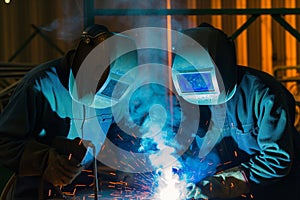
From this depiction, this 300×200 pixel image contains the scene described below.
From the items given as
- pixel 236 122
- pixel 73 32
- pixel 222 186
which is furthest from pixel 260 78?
pixel 73 32

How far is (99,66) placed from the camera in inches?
72.8

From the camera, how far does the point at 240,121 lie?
7.02 ft

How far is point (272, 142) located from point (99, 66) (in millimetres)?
645

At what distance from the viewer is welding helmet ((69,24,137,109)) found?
1.85 meters

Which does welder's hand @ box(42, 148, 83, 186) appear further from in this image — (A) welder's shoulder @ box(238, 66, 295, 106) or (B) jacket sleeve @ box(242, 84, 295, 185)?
(A) welder's shoulder @ box(238, 66, 295, 106)

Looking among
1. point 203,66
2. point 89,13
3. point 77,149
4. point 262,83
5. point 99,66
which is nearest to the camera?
point 77,149

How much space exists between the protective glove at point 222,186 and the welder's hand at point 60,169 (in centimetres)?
38

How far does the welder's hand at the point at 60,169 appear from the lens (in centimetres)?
179

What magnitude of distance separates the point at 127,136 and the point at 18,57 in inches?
147

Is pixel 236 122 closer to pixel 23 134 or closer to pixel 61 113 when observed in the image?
pixel 61 113

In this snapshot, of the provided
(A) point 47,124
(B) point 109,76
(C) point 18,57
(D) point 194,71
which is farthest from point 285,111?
(C) point 18,57

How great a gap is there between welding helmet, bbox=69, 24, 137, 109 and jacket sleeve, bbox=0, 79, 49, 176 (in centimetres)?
19

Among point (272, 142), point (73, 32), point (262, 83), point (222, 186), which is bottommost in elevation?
point (222, 186)

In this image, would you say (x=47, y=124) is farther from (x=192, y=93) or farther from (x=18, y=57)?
(x=18, y=57)
